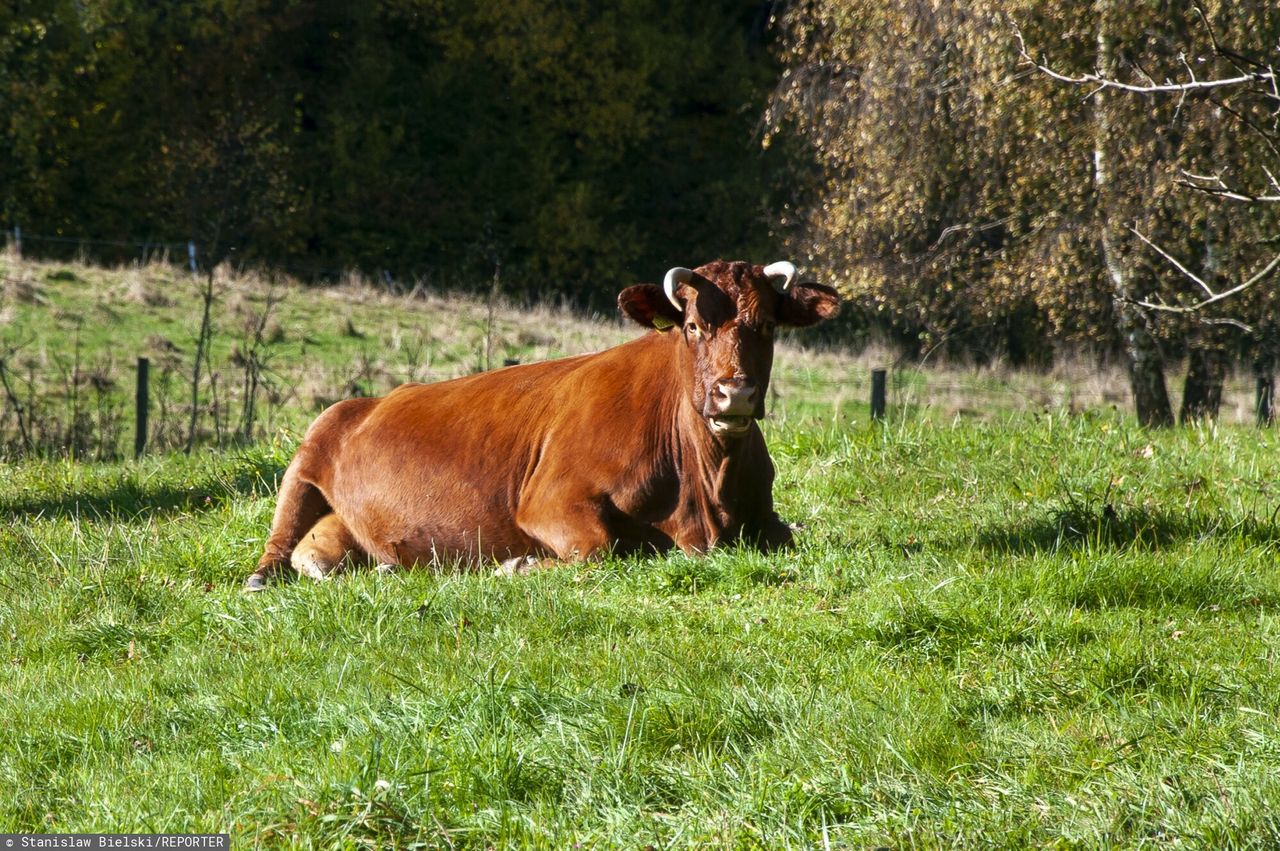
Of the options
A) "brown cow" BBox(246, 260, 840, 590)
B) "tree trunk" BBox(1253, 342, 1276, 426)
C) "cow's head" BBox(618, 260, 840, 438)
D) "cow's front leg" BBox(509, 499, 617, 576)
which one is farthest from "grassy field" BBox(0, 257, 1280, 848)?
"tree trunk" BBox(1253, 342, 1276, 426)

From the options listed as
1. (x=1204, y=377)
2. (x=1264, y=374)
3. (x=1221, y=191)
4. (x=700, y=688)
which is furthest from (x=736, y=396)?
(x=1264, y=374)

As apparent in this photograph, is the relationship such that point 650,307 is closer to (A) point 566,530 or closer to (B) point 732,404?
(B) point 732,404

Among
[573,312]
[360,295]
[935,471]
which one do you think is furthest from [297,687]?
[573,312]

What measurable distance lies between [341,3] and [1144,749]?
1558 inches

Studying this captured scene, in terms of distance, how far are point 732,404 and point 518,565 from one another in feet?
5.00

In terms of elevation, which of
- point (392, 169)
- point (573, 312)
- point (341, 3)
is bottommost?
point (573, 312)

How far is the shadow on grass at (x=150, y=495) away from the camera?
9438mm

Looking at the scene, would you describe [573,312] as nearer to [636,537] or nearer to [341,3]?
[341,3]

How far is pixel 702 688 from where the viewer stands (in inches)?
191

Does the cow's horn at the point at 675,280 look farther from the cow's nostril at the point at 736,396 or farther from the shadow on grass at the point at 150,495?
the shadow on grass at the point at 150,495

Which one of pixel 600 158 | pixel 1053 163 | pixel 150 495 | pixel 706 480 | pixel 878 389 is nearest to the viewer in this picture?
pixel 706 480

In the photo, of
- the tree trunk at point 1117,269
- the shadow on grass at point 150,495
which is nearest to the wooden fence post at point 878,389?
the tree trunk at point 1117,269

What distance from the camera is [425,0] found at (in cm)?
4078

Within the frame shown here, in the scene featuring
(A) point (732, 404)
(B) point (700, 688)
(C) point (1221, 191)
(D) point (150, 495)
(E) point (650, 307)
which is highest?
(C) point (1221, 191)
